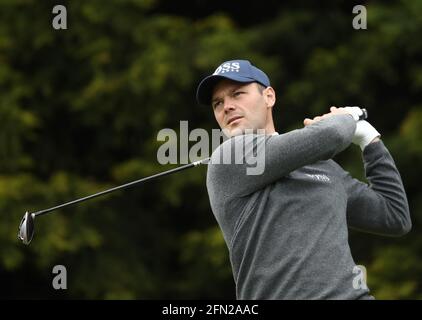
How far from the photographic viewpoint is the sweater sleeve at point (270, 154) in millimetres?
2797

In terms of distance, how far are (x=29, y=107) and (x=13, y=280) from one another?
1491 millimetres

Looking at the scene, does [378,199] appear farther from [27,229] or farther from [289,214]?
[27,229]

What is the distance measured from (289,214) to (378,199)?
1.82ft

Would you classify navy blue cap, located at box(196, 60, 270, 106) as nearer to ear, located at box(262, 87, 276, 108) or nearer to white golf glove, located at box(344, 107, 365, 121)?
ear, located at box(262, 87, 276, 108)

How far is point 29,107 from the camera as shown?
8.63m

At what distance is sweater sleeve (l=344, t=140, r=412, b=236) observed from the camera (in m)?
3.16

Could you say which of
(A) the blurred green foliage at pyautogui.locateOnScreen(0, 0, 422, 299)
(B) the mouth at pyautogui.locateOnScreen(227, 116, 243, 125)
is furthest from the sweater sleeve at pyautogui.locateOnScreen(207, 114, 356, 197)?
(A) the blurred green foliage at pyautogui.locateOnScreen(0, 0, 422, 299)

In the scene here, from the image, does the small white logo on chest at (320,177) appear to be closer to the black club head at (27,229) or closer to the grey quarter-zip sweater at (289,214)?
the grey quarter-zip sweater at (289,214)

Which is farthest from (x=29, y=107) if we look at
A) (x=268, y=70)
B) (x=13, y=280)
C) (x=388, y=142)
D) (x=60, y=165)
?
(x=388, y=142)

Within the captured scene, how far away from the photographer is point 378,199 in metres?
3.21

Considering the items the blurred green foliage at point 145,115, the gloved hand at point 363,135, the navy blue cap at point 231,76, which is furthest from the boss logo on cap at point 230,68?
the blurred green foliage at point 145,115

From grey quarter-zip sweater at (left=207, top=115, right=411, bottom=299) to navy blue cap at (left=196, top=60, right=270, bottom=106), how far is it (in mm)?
278

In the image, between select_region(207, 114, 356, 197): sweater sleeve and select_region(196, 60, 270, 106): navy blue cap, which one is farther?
select_region(196, 60, 270, 106): navy blue cap

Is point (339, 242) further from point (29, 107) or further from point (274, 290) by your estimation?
point (29, 107)
